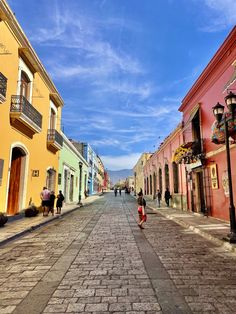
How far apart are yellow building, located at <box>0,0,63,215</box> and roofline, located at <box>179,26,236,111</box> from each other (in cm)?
923

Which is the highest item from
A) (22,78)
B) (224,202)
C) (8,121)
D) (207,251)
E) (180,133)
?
(22,78)

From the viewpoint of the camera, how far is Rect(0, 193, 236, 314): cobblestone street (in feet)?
10.6

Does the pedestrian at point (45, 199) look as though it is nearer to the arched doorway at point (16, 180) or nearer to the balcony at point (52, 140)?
the arched doorway at point (16, 180)

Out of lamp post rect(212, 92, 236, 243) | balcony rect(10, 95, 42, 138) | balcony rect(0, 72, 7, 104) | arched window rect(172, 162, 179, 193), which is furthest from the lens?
arched window rect(172, 162, 179, 193)

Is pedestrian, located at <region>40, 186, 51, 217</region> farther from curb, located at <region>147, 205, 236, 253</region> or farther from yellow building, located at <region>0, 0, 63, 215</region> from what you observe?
curb, located at <region>147, 205, 236, 253</region>

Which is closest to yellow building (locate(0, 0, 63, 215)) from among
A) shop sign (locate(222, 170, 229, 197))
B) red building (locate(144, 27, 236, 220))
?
red building (locate(144, 27, 236, 220))

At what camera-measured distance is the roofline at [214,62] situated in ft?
33.5

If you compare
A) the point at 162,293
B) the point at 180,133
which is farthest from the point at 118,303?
the point at 180,133

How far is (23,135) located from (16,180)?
2.37 metres

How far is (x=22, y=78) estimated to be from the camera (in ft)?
41.1

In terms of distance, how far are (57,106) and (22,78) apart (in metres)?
6.41

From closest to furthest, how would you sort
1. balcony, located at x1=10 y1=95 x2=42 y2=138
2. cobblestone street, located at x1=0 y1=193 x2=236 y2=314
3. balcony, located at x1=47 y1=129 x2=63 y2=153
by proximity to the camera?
cobblestone street, located at x1=0 y1=193 x2=236 y2=314
balcony, located at x1=10 y1=95 x2=42 y2=138
balcony, located at x1=47 y1=129 x2=63 y2=153

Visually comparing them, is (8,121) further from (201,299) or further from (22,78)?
(201,299)

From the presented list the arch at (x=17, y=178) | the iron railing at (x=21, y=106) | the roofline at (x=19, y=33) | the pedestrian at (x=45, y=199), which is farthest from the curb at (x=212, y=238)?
the roofline at (x=19, y=33)
